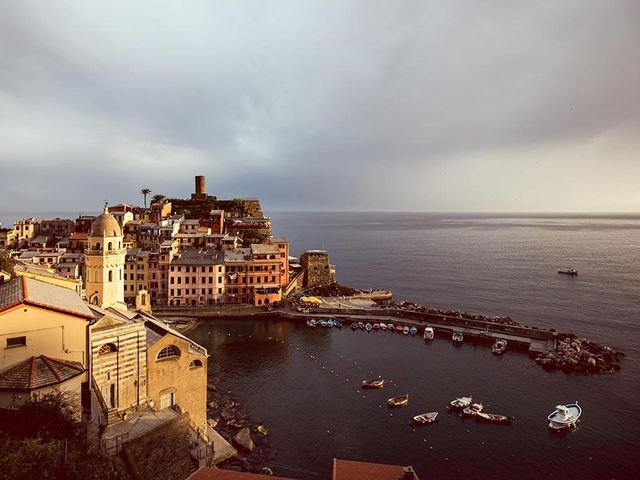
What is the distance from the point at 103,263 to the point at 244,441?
20222 mm

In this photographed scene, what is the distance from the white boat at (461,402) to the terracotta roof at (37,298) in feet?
115

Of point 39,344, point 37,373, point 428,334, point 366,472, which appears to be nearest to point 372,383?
point 428,334

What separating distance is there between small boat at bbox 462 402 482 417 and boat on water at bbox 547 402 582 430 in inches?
253

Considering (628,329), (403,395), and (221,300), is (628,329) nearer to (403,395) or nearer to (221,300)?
(403,395)

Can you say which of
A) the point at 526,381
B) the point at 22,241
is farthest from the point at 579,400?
the point at 22,241

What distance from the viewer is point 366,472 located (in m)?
22.5

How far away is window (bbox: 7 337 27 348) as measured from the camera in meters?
22.7

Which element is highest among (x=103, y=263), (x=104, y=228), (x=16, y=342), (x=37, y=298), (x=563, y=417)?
(x=104, y=228)

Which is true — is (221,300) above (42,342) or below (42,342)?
below

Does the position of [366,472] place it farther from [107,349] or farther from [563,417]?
[563,417]

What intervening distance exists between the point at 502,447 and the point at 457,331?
31229mm

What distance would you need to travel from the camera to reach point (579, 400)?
150ft

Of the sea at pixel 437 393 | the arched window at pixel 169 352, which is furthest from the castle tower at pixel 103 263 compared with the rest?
the sea at pixel 437 393

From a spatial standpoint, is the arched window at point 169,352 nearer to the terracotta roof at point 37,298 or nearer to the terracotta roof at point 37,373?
the terracotta roof at point 37,298
